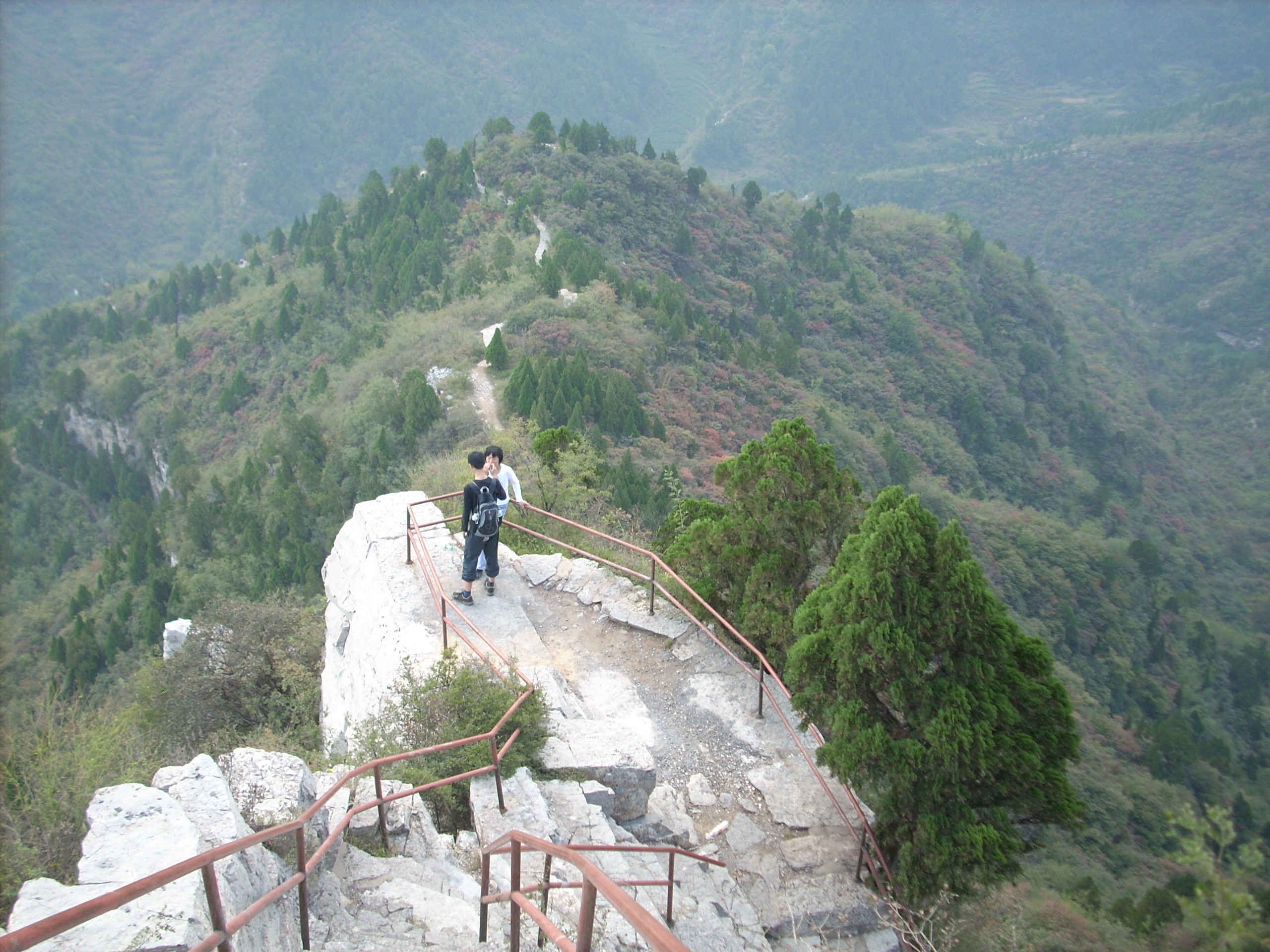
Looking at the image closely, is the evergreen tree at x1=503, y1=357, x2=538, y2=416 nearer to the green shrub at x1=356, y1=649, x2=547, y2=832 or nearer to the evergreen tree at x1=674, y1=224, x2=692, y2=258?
the green shrub at x1=356, y1=649, x2=547, y2=832

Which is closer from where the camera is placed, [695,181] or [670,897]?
[670,897]

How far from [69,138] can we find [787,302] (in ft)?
518

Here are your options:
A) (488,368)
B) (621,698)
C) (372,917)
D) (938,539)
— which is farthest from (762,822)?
(488,368)

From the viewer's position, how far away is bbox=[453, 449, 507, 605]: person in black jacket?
9.78 metres

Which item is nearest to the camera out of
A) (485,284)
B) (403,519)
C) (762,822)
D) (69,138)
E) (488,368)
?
(762,822)

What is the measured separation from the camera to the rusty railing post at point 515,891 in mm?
4566

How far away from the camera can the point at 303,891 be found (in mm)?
4941

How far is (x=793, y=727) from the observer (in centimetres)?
934

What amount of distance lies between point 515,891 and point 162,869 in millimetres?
1998

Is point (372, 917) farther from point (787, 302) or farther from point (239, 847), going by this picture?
point (787, 302)

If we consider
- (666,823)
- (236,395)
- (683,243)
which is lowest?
(666,823)

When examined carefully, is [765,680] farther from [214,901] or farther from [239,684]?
[239,684]

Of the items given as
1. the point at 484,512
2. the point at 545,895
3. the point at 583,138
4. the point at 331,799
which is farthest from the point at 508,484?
the point at 583,138

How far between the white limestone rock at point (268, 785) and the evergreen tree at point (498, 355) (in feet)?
96.2
